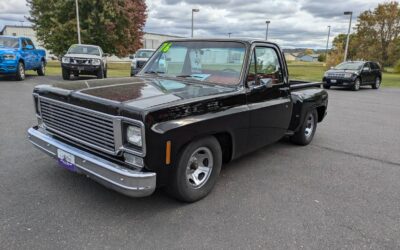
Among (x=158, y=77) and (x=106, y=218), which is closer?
(x=106, y=218)

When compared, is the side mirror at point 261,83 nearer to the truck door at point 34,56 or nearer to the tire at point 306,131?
the tire at point 306,131

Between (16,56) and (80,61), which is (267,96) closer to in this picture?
(16,56)

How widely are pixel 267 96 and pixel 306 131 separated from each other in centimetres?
206

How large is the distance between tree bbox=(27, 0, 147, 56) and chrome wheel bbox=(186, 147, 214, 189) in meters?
27.1

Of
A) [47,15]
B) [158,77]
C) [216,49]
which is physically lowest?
[158,77]

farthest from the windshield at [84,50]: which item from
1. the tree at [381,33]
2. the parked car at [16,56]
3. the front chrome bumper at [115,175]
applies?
the tree at [381,33]

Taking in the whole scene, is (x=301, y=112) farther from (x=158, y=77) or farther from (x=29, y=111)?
(x=29, y=111)

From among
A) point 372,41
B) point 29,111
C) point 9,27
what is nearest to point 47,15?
point 29,111

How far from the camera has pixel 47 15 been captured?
1115 inches

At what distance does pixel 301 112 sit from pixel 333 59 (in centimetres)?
3447

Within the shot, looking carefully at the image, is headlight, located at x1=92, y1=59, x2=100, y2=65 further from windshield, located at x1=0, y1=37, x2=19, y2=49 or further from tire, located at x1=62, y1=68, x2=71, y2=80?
windshield, located at x1=0, y1=37, x2=19, y2=49

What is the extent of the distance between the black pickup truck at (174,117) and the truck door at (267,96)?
15 millimetres

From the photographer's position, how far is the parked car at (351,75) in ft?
58.4

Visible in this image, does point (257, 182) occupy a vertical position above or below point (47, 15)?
below
